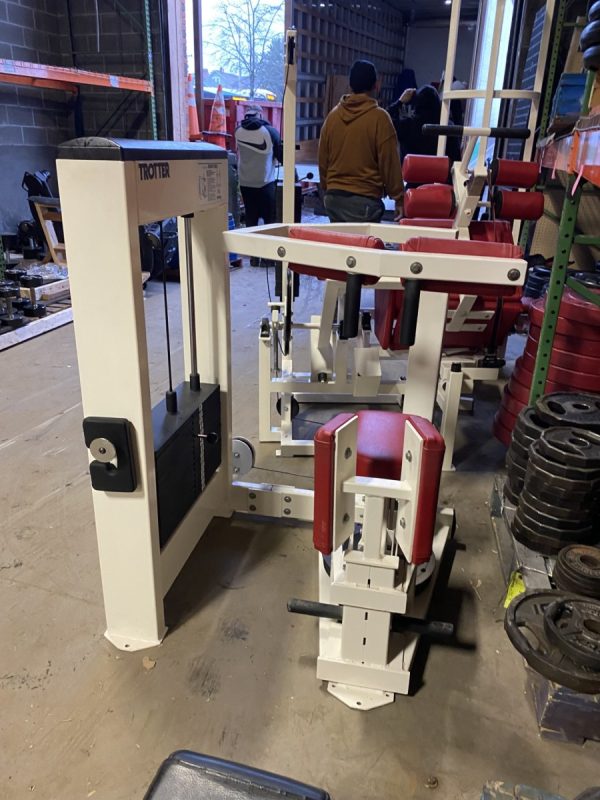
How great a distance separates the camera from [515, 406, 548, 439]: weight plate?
199cm

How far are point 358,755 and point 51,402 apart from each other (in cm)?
241

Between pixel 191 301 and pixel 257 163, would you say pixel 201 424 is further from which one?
pixel 257 163

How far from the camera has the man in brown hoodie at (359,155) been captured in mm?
3314

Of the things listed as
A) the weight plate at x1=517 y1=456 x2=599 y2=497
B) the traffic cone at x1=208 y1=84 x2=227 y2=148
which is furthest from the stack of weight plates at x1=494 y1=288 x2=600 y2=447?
the traffic cone at x1=208 y1=84 x2=227 y2=148

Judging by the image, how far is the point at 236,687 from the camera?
4.91 feet

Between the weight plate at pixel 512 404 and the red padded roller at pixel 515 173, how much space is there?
91cm

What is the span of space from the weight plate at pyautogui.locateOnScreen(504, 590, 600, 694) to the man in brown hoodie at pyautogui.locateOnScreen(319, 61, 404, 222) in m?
2.49

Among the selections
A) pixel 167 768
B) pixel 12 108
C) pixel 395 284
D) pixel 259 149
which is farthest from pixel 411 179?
pixel 12 108

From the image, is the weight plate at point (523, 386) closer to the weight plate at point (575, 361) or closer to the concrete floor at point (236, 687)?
the weight plate at point (575, 361)

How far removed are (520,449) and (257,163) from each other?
474 cm

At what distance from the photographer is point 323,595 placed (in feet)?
5.42

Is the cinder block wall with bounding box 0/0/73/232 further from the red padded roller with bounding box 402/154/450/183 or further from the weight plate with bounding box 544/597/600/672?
the weight plate with bounding box 544/597/600/672

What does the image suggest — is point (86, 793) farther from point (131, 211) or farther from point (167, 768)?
point (131, 211)

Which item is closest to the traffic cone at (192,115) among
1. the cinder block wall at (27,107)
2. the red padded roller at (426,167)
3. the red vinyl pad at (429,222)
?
the cinder block wall at (27,107)
